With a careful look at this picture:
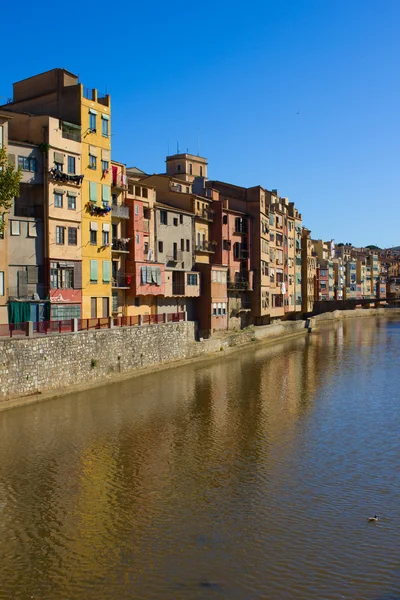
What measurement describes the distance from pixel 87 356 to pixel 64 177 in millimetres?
12745

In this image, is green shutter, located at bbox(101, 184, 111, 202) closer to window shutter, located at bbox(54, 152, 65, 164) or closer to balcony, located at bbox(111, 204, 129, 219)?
balcony, located at bbox(111, 204, 129, 219)

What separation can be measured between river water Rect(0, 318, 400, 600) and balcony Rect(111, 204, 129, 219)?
17088 millimetres

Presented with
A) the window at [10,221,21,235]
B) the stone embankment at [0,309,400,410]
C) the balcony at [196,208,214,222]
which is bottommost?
the stone embankment at [0,309,400,410]

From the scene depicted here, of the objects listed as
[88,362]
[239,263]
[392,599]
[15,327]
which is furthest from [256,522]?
[239,263]

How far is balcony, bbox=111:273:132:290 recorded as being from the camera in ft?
155

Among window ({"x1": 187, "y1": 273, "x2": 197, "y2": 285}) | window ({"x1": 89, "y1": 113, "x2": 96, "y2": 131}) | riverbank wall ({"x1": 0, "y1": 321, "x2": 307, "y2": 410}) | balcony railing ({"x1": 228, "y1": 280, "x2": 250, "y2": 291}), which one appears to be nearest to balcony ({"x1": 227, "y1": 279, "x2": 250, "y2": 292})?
balcony railing ({"x1": 228, "y1": 280, "x2": 250, "y2": 291})

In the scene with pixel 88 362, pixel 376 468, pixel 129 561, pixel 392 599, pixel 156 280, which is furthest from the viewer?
pixel 156 280

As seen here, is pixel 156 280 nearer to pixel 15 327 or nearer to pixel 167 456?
pixel 15 327

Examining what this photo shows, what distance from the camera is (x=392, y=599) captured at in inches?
495

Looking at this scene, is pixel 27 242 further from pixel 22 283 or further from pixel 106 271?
pixel 106 271

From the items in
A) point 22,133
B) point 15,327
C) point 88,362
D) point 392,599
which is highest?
point 22,133

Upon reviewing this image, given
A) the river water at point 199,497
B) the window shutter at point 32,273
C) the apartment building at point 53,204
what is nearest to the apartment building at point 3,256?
the apartment building at point 53,204

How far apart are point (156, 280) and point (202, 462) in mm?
30896

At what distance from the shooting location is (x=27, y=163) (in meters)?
38.9
